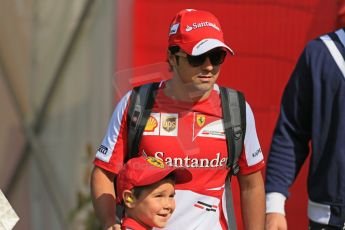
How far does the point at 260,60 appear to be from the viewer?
6.62 m

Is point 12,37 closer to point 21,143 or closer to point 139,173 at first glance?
point 21,143

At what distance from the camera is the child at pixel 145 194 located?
430 centimetres

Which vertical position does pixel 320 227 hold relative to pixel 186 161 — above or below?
below

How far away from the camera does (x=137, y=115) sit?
458 centimetres

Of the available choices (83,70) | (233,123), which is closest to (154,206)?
(233,123)

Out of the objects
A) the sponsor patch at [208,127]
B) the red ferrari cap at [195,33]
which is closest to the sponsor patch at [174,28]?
the red ferrari cap at [195,33]

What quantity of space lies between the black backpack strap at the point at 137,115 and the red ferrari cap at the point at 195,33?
245 mm

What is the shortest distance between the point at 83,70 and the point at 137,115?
3.32 m

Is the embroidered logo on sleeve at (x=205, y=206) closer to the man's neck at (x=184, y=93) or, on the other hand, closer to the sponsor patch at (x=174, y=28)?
the man's neck at (x=184, y=93)

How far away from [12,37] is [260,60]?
7.61 ft

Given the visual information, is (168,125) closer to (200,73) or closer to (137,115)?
(137,115)

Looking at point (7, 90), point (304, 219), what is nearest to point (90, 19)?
point (7, 90)

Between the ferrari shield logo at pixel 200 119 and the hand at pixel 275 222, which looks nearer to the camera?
the ferrari shield logo at pixel 200 119

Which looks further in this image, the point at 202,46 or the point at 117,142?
the point at 117,142
